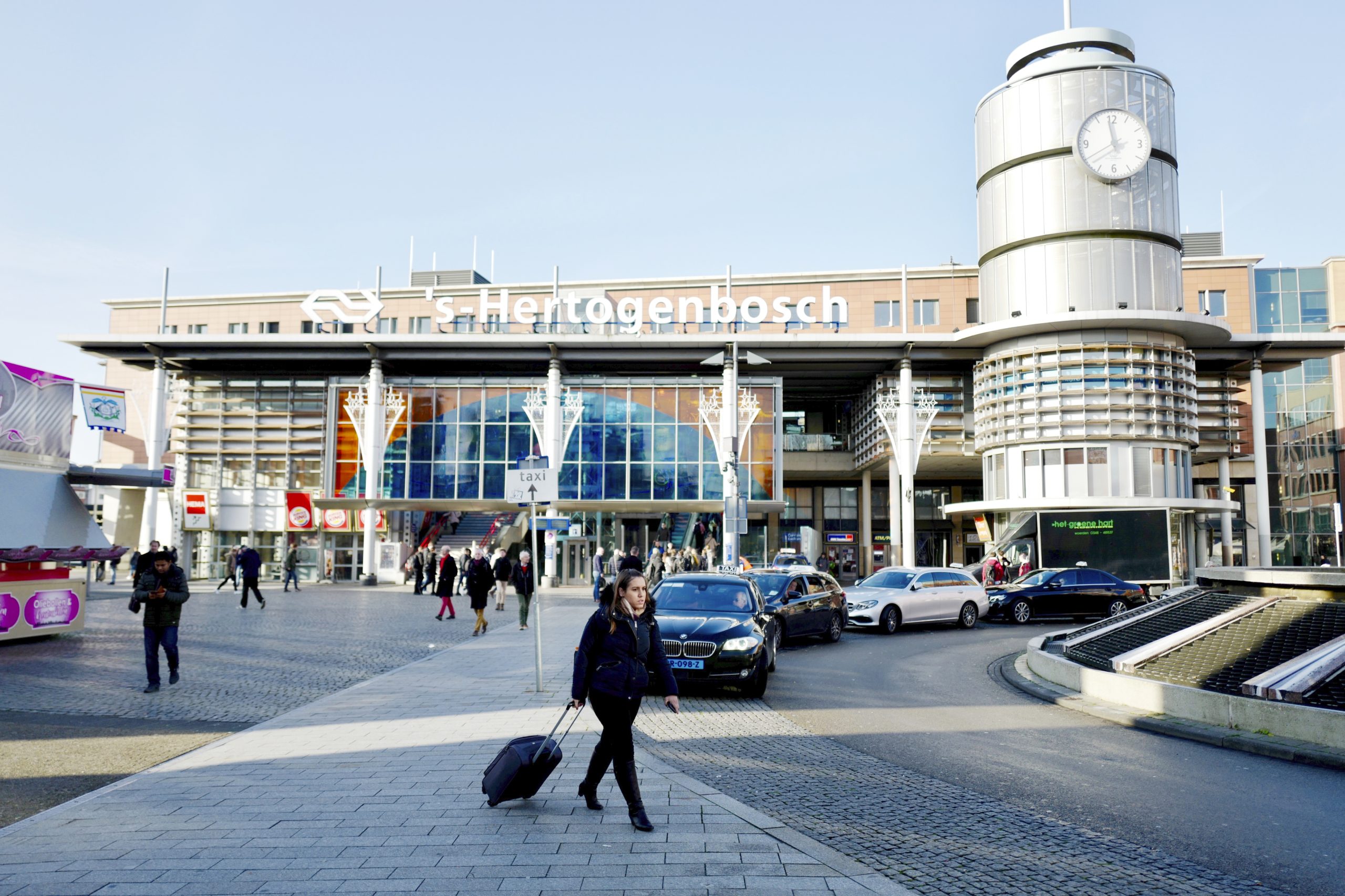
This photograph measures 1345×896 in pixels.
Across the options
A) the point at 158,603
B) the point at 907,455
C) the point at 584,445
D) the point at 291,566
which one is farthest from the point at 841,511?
the point at 158,603

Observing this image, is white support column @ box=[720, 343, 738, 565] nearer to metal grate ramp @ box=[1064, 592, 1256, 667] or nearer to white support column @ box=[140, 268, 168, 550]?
metal grate ramp @ box=[1064, 592, 1256, 667]

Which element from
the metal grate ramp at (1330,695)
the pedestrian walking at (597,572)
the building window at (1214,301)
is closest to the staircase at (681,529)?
A: the pedestrian walking at (597,572)

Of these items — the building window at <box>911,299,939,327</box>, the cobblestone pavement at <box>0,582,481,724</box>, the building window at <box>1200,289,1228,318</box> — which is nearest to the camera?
the cobblestone pavement at <box>0,582,481,724</box>

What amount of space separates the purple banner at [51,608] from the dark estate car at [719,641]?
35.5 feet

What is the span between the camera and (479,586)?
62.7ft

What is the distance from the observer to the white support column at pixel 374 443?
1708 inches

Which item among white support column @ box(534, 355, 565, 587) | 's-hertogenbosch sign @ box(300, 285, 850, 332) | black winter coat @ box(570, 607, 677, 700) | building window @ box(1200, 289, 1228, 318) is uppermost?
building window @ box(1200, 289, 1228, 318)

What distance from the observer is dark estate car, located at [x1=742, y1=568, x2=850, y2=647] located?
17641 mm

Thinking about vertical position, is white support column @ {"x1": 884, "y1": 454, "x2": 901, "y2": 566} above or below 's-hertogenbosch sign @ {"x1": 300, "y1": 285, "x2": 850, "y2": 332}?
below

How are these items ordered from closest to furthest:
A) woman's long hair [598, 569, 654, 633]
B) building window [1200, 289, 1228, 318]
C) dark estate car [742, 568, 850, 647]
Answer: woman's long hair [598, 569, 654, 633] < dark estate car [742, 568, 850, 647] < building window [1200, 289, 1228, 318]

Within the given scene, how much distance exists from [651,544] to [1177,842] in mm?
40816

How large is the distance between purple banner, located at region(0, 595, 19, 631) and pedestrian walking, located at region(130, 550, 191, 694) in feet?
18.2

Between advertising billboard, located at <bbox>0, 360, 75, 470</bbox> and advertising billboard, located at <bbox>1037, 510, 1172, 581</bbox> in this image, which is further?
advertising billboard, located at <bbox>1037, 510, 1172, 581</bbox>

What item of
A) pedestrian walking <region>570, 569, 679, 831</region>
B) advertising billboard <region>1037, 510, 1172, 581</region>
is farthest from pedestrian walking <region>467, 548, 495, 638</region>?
advertising billboard <region>1037, 510, 1172, 581</region>
